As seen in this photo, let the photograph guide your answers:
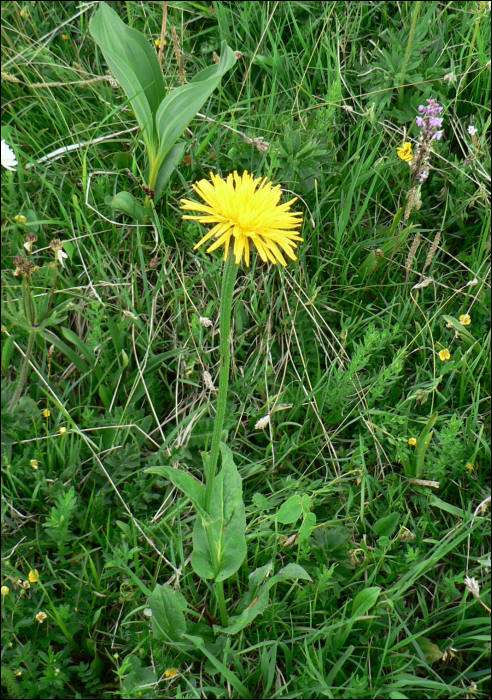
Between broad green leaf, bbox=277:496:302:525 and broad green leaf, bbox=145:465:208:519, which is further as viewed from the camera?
broad green leaf, bbox=277:496:302:525

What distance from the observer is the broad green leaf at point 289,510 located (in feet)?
5.76

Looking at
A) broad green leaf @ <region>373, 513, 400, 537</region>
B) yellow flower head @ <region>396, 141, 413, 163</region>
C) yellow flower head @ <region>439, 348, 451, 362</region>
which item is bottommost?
broad green leaf @ <region>373, 513, 400, 537</region>

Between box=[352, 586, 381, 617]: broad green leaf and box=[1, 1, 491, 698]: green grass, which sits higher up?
box=[1, 1, 491, 698]: green grass

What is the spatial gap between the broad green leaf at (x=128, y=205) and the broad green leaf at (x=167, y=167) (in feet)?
0.35

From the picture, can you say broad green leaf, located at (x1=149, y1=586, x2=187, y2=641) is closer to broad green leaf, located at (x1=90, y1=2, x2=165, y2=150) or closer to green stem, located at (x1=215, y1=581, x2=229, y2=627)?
green stem, located at (x1=215, y1=581, x2=229, y2=627)

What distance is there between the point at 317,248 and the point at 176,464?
1.00 meters

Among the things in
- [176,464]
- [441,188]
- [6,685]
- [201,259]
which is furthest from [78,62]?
[6,685]

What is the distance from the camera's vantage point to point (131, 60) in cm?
225

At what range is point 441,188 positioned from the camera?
98.4 inches

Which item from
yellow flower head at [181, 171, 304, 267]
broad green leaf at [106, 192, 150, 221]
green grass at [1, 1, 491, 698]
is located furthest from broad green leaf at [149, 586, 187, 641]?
broad green leaf at [106, 192, 150, 221]

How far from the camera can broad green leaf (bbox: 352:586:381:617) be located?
162 cm

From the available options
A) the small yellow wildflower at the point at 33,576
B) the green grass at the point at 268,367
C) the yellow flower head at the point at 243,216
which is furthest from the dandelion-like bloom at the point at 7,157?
the small yellow wildflower at the point at 33,576

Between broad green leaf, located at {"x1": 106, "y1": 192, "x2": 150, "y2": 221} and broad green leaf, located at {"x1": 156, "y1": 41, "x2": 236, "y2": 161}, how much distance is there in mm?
205

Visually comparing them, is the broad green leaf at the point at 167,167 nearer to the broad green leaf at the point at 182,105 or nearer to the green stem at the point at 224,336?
the broad green leaf at the point at 182,105
